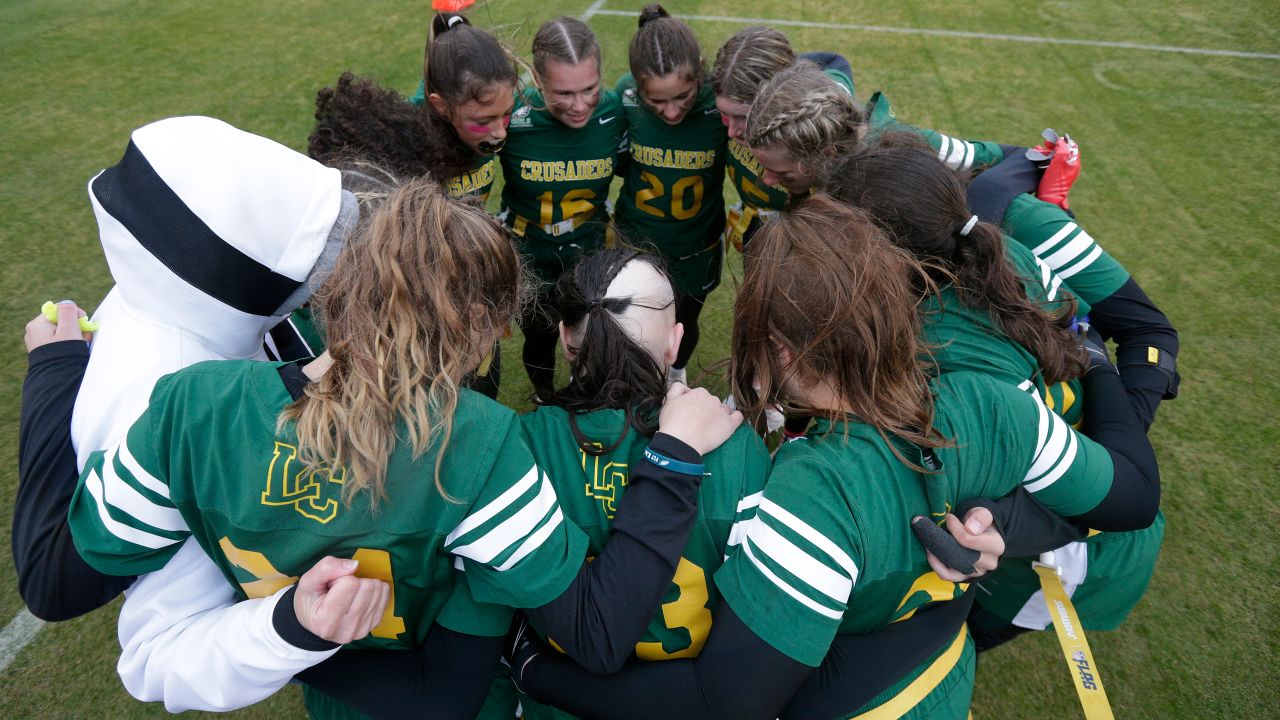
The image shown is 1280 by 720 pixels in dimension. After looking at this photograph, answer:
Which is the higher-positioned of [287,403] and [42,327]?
[287,403]

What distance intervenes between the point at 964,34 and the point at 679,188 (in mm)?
4599

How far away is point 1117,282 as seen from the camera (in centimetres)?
186

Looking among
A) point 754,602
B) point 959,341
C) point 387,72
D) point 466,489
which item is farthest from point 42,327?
point 387,72

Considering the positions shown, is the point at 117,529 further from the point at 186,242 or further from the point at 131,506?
the point at 186,242

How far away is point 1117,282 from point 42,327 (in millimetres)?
2542

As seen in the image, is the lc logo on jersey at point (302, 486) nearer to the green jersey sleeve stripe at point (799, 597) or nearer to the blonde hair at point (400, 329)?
the blonde hair at point (400, 329)

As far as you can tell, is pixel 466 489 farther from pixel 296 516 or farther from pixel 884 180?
pixel 884 180

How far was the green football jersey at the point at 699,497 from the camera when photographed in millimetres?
1277

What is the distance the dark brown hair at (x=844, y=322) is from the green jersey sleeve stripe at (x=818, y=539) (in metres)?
0.23

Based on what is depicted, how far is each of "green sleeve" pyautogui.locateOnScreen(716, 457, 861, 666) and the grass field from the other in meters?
1.51

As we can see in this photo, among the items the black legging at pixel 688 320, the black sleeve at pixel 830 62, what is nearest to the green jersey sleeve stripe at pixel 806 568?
the black legging at pixel 688 320

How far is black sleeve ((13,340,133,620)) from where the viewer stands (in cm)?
120

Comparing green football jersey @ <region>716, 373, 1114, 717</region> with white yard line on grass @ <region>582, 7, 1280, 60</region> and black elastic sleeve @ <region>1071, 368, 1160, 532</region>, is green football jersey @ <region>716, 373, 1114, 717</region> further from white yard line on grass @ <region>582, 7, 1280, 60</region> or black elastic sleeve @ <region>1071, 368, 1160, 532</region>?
white yard line on grass @ <region>582, 7, 1280, 60</region>

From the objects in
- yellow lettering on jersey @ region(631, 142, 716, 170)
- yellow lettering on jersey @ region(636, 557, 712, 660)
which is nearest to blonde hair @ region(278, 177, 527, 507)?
yellow lettering on jersey @ region(636, 557, 712, 660)
